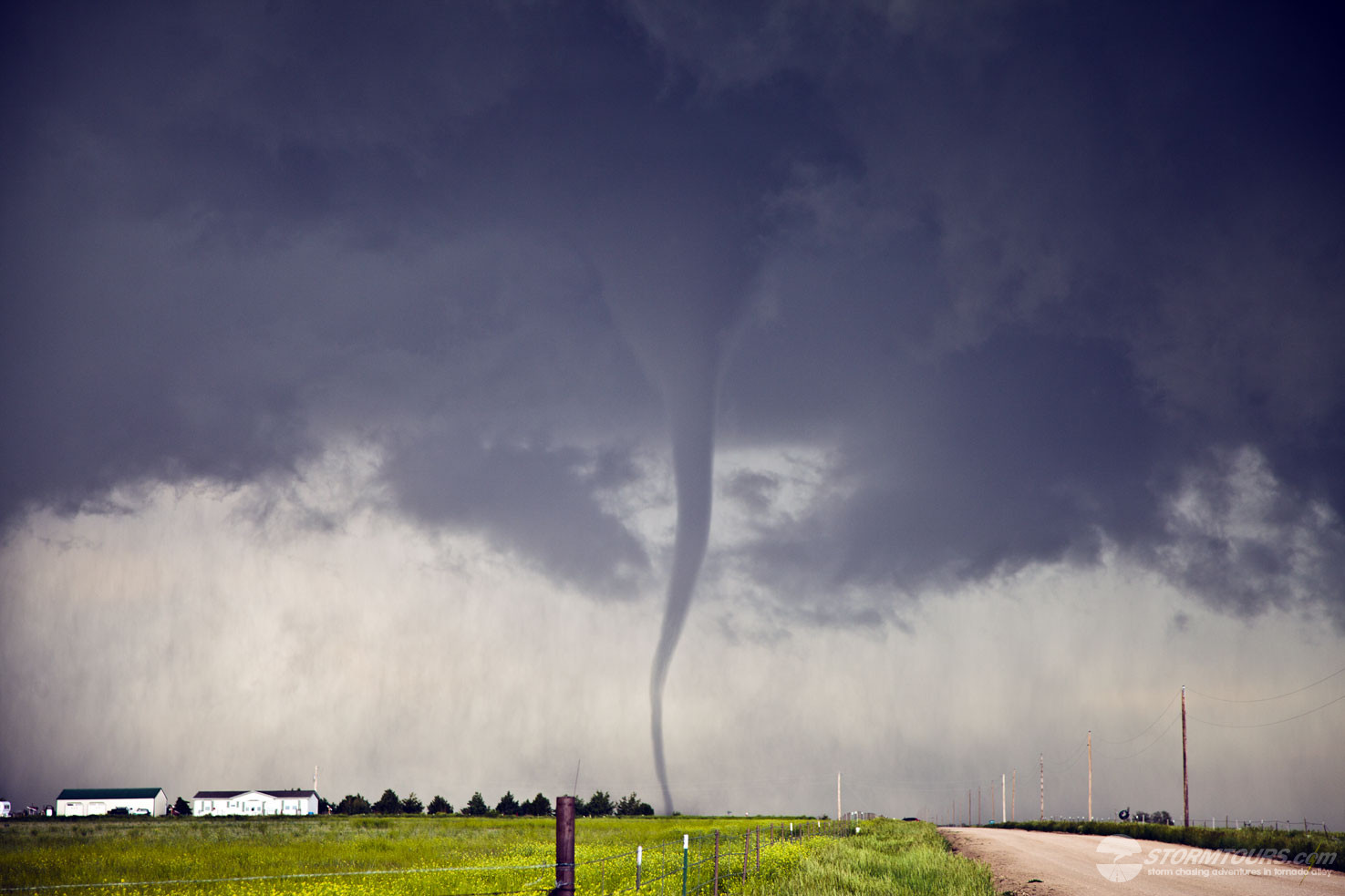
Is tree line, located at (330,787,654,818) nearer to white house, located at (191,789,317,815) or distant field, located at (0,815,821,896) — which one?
white house, located at (191,789,317,815)

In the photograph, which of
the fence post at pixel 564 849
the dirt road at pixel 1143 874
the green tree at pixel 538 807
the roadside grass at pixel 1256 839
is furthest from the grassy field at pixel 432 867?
the green tree at pixel 538 807

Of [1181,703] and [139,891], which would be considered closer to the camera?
[139,891]

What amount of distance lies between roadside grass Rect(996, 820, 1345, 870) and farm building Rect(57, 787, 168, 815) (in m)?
165

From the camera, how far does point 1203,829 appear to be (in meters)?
48.2

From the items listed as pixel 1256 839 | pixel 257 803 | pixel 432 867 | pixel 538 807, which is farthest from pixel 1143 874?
pixel 257 803

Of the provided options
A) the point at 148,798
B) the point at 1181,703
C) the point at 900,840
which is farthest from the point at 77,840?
the point at 148,798

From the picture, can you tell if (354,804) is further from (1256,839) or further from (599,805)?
(1256,839)

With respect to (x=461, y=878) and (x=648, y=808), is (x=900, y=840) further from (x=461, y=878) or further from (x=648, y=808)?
(x=648, y=808)

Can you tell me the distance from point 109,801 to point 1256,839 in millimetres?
187458

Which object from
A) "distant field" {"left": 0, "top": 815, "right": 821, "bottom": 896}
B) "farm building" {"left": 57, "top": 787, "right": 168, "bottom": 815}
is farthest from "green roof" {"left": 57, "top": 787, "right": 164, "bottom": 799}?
"distant field" {"left": 0, "top": 815, "right": 821, "bottom": 896}

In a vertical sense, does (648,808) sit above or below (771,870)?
below

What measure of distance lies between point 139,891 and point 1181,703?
242 feet

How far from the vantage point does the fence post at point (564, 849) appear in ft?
30.6

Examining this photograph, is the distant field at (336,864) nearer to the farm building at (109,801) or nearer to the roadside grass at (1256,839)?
the roadside grass at (1256,839)
